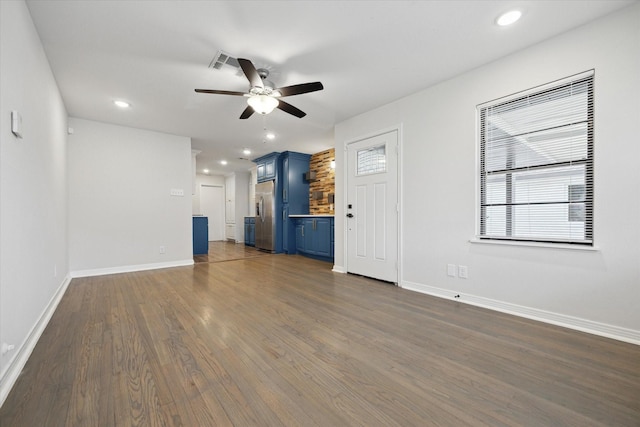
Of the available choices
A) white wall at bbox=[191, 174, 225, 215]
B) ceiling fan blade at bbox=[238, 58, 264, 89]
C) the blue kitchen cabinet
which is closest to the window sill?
ceiling fan blade at bbox=[238, 58, 264, 89]

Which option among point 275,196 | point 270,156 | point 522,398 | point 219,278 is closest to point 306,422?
point 522,398

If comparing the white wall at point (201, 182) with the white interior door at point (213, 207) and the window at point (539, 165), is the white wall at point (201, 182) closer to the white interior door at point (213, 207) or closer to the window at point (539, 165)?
the white interior door at point (213, 207)

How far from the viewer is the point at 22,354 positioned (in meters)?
1.74

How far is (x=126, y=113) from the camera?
397 cm

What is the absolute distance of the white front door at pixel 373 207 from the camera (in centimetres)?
367

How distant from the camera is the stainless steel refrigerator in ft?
22.0

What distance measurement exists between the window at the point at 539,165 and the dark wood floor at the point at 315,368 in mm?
884

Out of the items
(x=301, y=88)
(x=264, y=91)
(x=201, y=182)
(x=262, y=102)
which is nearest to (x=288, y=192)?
(x=262, y=102)

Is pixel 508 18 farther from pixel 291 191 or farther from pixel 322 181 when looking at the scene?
pixel 291 191

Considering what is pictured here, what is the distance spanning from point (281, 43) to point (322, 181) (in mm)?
4213

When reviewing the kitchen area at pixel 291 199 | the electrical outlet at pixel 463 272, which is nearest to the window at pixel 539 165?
the electrical outlet at pixel 463 272

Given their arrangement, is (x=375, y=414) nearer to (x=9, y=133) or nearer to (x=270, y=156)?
(x=9, y=133)

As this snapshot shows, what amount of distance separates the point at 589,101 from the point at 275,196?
5.61 meters

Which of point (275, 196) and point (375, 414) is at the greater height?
point (275, 196)
